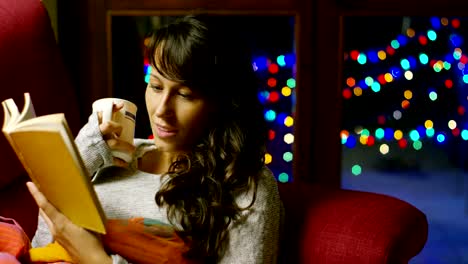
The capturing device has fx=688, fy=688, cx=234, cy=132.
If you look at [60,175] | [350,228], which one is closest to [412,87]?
[350,228]

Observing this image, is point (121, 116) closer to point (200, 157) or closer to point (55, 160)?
point (200, 157)

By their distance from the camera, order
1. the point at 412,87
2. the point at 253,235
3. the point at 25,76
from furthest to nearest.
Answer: the point at 412,87 → the point at 25,76 → the point at 253,235

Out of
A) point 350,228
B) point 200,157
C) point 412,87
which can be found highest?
point 412,87

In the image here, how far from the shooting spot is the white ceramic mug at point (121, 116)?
1.32m

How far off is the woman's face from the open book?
26 centimetres

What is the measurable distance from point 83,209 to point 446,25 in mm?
1652

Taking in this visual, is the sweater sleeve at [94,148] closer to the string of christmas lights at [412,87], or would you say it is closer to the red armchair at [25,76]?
the red armchair at [25,76]

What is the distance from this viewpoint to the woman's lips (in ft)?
4.13

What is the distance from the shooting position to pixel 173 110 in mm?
1250

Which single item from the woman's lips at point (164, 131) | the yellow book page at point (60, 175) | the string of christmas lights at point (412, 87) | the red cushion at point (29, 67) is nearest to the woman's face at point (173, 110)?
the woman's lips at point (164, 131)

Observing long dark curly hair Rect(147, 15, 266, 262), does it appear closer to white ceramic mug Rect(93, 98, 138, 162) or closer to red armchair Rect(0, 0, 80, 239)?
white ceramic mug Rect(93, 98, 138, 162)

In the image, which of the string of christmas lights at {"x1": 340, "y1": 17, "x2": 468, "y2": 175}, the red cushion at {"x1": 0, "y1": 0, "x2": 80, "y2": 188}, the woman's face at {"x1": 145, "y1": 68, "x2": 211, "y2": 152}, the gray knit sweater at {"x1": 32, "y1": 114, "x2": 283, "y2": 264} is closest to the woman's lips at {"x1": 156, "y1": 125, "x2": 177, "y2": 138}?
the woman's face at {"x1": 145, "y1": 68, "x2": 211, "y2": 152}

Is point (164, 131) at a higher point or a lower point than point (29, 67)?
lower

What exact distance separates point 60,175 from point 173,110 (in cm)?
32
